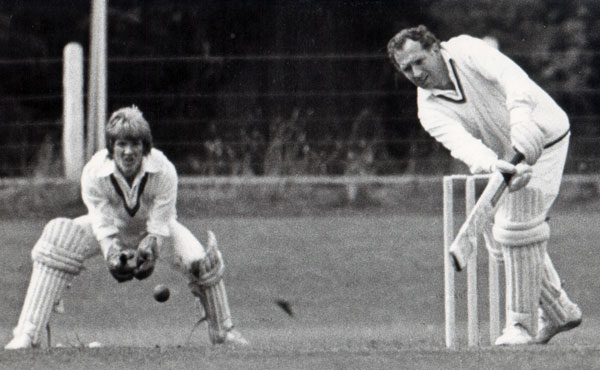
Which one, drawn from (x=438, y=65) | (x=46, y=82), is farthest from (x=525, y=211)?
(x=46, y=82)

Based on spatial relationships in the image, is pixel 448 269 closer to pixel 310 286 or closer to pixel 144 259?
pixel 144 259

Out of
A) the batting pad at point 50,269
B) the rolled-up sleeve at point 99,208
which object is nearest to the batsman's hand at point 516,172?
the rolled-up sleeve at point 99,208

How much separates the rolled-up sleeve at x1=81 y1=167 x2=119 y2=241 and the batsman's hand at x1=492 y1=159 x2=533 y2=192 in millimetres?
1601

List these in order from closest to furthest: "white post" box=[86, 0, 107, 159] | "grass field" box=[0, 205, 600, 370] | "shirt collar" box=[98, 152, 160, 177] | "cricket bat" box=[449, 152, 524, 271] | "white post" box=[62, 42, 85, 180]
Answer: "cricket bat" box=[449, 152, 524, 271] < "shirt collar" box=[98, 152, 160, 177] < "grass field" box=[0, 205, 600, 370] < "white post" box=[62, 42, 85, 180] < "white post" box=[86, 0, 107, 159]

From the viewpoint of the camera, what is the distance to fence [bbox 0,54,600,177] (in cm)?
1105

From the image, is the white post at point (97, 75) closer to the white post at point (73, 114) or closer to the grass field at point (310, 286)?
the white post at point (73, 114)

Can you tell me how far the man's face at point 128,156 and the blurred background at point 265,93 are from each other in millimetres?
4954

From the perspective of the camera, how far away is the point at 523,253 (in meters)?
5.26

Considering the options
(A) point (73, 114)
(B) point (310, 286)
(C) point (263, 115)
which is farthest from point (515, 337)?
(C) point (263, 115)

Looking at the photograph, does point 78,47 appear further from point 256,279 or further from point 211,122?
point 256,279

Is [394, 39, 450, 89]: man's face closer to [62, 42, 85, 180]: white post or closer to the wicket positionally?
the wicket

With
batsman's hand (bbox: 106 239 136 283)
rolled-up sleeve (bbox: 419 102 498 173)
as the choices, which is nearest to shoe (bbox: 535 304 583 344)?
rolled-up sleeve (bbox: 419 102 498 173)

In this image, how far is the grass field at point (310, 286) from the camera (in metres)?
7.16

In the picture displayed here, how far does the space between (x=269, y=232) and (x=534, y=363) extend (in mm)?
5078
